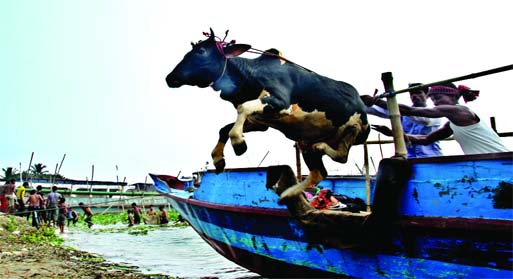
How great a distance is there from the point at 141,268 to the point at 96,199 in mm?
26742

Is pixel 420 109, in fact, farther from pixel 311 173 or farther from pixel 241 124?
pixel 241 124

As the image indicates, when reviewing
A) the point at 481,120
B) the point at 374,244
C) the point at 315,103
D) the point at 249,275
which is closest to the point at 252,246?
the point at 249,275

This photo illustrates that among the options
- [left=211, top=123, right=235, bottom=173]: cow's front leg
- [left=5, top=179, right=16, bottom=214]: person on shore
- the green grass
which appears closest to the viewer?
[left=211, top=123, right=235, bottom=173]: cow's front leg

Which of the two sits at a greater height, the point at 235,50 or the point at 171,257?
the point at 235,50

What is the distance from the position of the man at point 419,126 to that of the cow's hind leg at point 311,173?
1.02 m

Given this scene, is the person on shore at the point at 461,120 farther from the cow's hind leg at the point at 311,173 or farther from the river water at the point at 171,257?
the river water at the point at 171,257

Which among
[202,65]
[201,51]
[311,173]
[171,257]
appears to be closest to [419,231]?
[311,173]

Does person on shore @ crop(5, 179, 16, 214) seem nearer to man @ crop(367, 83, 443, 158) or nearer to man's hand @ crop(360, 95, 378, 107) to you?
man @ crop(367, 83, 443, 158)

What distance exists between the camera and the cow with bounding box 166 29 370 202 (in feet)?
13.4

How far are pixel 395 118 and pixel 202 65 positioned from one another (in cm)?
197

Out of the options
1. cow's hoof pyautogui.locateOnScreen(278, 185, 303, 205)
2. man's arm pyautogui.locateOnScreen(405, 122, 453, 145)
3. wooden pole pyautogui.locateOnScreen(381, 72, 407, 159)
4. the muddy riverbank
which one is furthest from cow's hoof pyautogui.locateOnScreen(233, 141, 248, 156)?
the muddy riverbank

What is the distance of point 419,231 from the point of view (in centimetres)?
387

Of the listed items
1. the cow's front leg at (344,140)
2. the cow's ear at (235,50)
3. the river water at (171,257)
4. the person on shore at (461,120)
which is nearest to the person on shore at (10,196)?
the river water at (171,257)

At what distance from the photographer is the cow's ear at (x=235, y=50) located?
434cm
